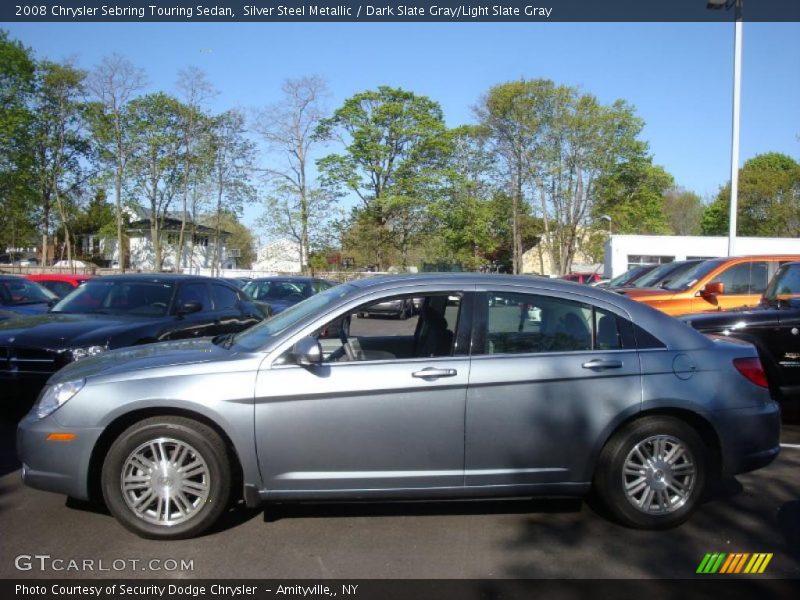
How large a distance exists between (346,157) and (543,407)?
4088 cm

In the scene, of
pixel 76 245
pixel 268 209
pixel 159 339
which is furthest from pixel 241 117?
pixel 159 339

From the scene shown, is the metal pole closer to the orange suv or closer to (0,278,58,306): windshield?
the orange suv

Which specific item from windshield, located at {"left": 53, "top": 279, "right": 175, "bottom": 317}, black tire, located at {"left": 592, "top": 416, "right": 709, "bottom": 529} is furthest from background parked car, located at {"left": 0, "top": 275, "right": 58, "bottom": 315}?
black tire, located at {"left": 592, "top": 416, "right": 709, "bottom": 529}

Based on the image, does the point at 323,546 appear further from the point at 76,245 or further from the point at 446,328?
the point at 76,245

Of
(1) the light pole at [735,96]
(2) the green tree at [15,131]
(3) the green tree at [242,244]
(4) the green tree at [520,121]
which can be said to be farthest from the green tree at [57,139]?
(1) the light pole at [735,96]

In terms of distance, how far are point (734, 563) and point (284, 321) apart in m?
3.13

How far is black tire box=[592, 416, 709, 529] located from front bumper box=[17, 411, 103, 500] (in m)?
3.13

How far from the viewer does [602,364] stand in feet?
14.1

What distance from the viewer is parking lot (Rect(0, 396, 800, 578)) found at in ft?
12.3

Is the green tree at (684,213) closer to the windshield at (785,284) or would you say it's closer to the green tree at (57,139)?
the green tree at (57,139)

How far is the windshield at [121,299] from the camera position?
25.8ft

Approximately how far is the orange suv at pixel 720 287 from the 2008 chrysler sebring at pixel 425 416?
6076 millimetres

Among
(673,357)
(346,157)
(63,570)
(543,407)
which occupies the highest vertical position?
(346,157)

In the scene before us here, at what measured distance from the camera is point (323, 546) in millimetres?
4027
